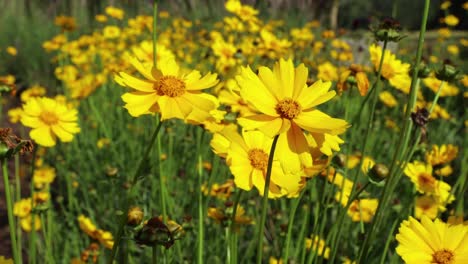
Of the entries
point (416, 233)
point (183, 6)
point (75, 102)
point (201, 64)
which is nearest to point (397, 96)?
point (201, 64)

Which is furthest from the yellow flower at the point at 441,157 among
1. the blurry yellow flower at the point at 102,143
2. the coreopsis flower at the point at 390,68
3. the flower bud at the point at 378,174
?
the blurry yellow flower at the point at 102,143

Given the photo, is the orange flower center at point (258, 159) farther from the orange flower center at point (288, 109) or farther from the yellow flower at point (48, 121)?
the yellow flower at point (48, 121)

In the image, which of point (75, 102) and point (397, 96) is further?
point (397, 96)

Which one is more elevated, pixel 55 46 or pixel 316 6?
pixel 316 6

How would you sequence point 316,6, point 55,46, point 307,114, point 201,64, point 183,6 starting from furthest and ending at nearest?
point 316,6 → point 183,6 → point 201,64 → point 55,46 → point 307,114

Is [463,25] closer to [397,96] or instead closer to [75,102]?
[397,96]

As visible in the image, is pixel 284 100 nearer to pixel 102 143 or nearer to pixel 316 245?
pixel 316 245

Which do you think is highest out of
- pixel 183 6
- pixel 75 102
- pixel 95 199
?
pixel 183 6
